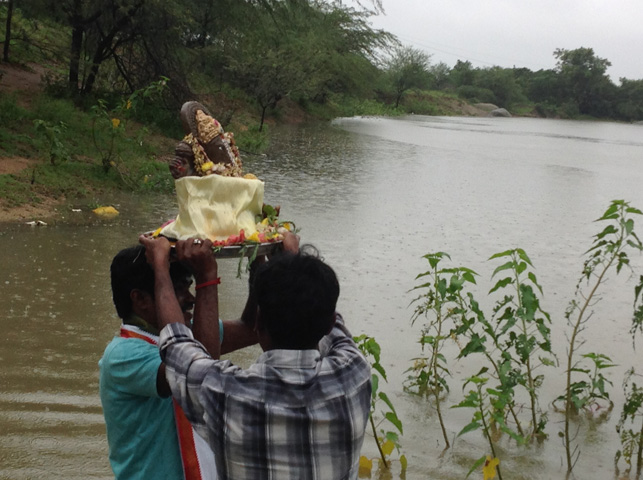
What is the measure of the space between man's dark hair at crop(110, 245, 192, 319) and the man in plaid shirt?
1.05 feet

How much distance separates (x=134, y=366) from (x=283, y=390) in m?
0.48

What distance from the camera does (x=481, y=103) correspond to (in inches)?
3334

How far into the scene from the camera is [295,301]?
1758mm

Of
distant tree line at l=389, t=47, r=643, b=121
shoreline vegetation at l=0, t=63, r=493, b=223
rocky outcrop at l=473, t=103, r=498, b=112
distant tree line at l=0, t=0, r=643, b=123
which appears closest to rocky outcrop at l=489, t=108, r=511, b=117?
rocky outcrop at l=473, t=103, r=498, b=112

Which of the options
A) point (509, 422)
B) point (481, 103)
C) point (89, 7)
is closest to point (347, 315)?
A: point (509, 422)

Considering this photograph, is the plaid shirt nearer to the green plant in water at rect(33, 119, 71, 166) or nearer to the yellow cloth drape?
the yellow cloth drape

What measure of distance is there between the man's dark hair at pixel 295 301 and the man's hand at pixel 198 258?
11.3 inches

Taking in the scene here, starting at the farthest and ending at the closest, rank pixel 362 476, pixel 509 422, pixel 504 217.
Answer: pixel 504 217
pixel 509 422
pixel 362 476

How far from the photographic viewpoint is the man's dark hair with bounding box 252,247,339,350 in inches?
69.2

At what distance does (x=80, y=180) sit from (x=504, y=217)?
24.5 feet

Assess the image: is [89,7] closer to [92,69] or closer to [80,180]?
[92,69]

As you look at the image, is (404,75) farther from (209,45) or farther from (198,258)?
(198,258)

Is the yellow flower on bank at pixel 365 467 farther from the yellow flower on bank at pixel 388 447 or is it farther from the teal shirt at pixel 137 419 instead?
the teal shirt at pixel 137 419

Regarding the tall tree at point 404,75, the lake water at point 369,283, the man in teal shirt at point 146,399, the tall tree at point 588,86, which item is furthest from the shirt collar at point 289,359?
the tall tree at point 588,86
